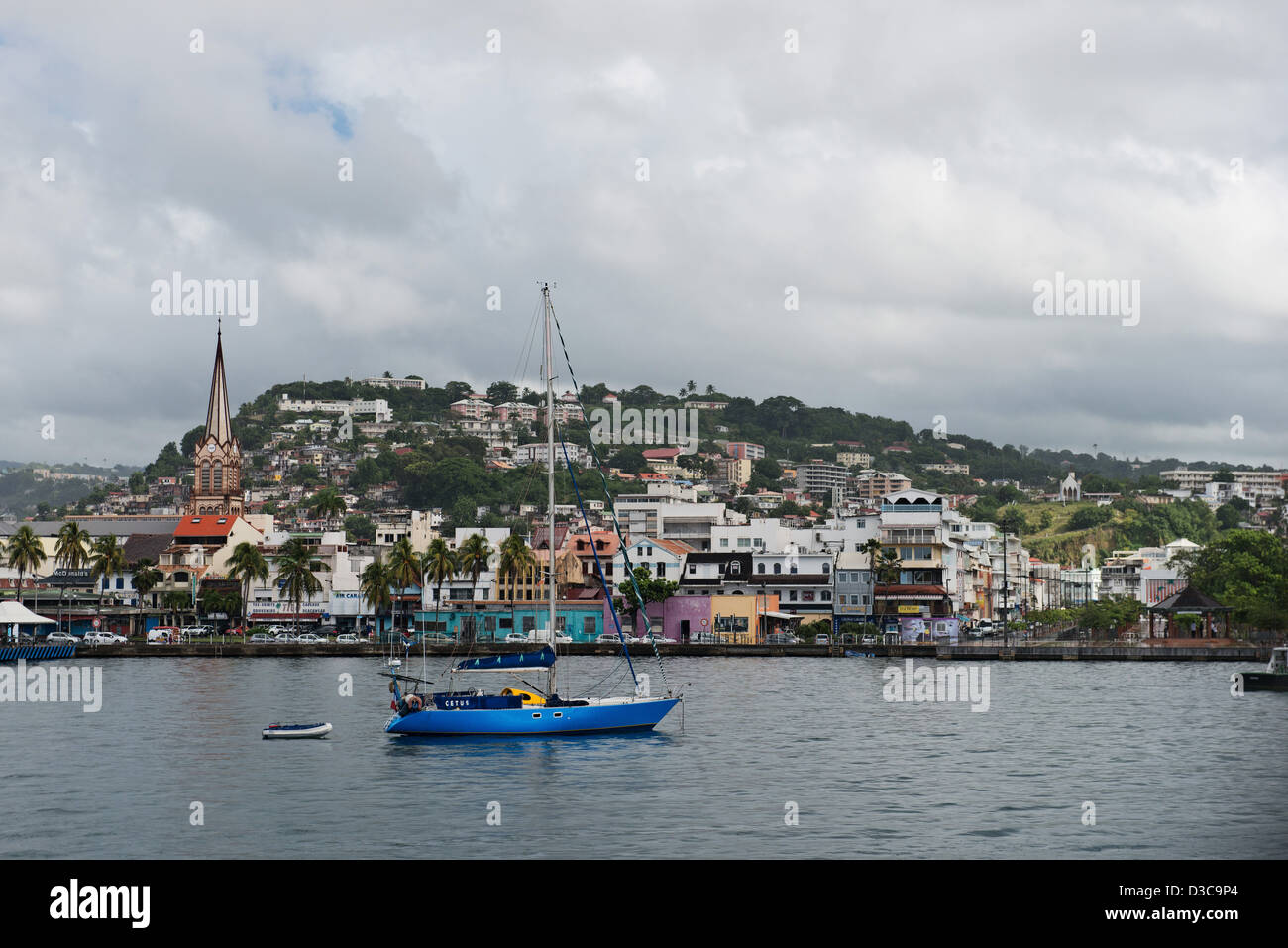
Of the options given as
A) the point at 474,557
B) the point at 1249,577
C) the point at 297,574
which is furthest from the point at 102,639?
the point at 1249,577

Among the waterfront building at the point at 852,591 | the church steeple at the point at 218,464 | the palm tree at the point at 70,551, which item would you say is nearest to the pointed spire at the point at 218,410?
the church steeple at the point at 218,464

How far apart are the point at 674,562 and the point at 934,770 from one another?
90.8 metres

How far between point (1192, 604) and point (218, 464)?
134m

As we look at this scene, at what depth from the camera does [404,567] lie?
124m

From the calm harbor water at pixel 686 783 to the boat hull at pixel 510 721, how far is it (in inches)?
25.4

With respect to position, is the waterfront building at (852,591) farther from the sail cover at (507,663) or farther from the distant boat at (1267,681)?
the sail cover at (507,663)

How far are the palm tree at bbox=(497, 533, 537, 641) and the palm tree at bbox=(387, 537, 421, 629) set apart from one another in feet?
26.2

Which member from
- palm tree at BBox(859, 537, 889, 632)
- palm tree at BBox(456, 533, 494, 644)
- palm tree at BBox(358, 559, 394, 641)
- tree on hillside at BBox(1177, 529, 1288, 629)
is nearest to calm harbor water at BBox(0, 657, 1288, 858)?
tree on hillside at BBox(1177, 529, 1288, 629)

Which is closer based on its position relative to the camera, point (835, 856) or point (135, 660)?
point (835, 856)

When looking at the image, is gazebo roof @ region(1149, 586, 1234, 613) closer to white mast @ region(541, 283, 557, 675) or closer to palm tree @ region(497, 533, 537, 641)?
palm tree @ region(497, 533, 537, 641)

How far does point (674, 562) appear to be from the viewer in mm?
132750

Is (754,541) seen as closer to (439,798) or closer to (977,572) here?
(977,572)
